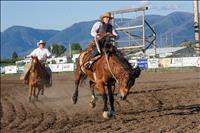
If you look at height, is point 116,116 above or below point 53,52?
below

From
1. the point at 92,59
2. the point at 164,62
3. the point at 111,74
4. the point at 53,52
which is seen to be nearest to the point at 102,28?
the point at 92,59

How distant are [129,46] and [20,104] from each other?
24.9 m

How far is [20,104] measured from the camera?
69.1ft

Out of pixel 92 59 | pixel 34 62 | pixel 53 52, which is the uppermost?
pixel 53 52

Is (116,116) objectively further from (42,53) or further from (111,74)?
(42,53)

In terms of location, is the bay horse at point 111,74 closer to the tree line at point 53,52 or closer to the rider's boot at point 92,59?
the rider's boot at point 92,59

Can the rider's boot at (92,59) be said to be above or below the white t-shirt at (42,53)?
below

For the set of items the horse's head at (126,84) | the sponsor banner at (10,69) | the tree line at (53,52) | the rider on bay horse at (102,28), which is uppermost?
the tree line at (53,52)

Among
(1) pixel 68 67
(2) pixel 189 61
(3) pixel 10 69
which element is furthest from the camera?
(3) pixel 10 69

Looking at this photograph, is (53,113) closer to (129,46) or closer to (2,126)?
(2,126)

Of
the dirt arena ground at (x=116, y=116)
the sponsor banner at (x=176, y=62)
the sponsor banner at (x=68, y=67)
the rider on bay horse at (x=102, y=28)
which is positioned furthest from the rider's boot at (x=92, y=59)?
the sponsor banner at (x=68, y=67)

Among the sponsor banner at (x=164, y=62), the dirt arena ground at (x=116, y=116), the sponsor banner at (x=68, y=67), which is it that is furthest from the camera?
the sponsor banner at (x=68, y=67)

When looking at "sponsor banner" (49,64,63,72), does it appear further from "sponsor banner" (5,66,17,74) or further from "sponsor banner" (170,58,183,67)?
"sponsor banner" (170,58,183,67)

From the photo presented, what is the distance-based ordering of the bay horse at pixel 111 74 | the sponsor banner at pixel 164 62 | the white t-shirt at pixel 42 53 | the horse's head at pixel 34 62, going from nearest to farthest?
the bay horse at pixel 111 74
the horse's head at pixel 34 62
the white t-shirt at pixel 42 53
the sponsor banner at pixel 164 62
